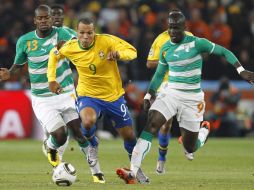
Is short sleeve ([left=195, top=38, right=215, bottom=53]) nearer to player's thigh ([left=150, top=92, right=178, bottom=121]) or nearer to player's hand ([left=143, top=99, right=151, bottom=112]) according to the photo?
player's thigh ([left=150, top=92, right=178, bottom=121])

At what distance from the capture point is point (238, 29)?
2630 centimetres

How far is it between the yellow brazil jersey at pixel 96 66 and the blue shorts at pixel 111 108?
62 millimetres

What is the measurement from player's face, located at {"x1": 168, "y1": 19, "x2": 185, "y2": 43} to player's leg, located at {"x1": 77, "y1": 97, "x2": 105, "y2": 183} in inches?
55.8

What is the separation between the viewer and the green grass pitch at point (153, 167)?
12.0 m

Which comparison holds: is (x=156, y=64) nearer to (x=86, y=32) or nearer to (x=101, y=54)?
(x=101, y=54)

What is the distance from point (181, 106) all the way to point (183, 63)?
0.62 m

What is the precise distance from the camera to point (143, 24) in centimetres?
2550

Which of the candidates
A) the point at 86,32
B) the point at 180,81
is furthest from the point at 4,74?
the point at 180,81

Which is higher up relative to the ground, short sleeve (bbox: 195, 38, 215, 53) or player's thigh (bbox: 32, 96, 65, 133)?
short sleeve (bbox: 195, 38, 215, 53)

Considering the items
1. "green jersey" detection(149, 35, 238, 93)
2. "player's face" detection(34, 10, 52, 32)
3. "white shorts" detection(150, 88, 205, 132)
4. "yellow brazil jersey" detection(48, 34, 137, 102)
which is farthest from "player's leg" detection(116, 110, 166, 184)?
"player's face" detection(34, 10, 52, 32)

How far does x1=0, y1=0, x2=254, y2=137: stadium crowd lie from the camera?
2447 cm

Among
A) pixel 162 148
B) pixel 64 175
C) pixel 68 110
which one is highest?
pixel 68 110

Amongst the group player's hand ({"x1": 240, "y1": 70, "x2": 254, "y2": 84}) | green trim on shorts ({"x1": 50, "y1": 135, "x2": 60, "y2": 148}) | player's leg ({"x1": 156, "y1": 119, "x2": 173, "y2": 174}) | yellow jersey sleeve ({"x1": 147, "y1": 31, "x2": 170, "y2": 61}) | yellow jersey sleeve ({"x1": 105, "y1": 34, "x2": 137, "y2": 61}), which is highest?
yellow jersey sleeve ({"x1": 105, "y1": 34, "x2": 137, "y2": 61})

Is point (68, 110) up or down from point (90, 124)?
down
